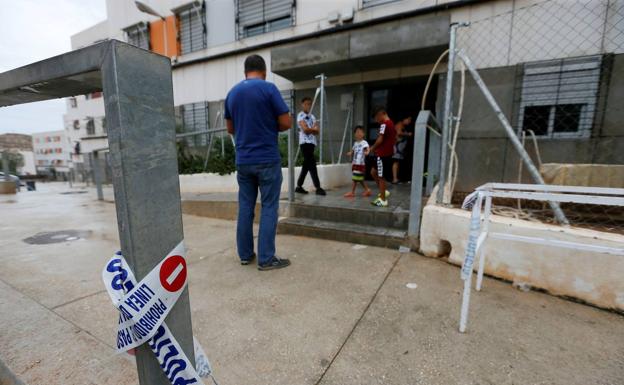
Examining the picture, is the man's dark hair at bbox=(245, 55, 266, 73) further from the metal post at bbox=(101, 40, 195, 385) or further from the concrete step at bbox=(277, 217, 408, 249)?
the metal post at bbox=(101, 40, 195, 385)

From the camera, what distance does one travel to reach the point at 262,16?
676cm

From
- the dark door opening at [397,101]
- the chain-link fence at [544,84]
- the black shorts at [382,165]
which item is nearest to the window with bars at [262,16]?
the dark door opening at [397,101]

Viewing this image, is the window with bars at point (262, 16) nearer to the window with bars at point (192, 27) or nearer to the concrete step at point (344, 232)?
the window with bars at point (192, 27)

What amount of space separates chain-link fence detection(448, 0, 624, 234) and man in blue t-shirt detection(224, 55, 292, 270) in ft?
8.46

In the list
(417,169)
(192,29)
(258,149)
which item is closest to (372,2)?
(417,169)

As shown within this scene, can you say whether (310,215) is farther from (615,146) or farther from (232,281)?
(615,146)

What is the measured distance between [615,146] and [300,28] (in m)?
6.09

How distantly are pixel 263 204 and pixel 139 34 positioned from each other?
991cm

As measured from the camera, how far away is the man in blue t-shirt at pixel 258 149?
7.61 ft

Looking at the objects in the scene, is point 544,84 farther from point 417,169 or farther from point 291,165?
point 291,165

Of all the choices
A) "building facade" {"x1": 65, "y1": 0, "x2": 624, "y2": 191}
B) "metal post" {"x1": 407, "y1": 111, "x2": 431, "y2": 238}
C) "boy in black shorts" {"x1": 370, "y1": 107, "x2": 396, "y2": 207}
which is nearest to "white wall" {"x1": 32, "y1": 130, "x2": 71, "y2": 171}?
"building facade" {"x1": 65, "y1": 0, "x2": 624, "y2": 191}

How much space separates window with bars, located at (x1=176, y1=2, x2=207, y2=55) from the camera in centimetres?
766

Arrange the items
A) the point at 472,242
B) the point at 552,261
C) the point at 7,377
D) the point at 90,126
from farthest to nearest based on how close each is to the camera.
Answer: the point at 90,126
the point at 552,261
the point at 472,242
the point at 7,377

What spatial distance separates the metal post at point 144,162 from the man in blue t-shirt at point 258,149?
5.51 feet
